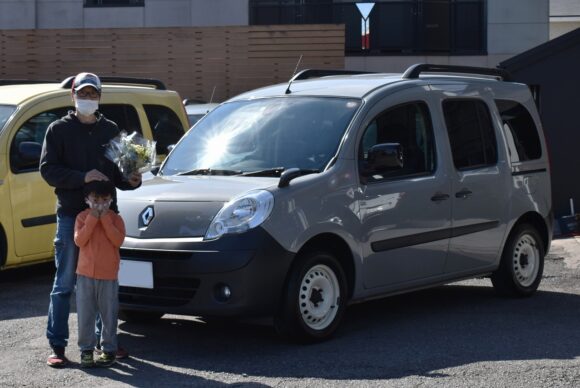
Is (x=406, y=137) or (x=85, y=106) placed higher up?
(x=85, y=106)

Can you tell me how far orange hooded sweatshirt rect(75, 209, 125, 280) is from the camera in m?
6.57

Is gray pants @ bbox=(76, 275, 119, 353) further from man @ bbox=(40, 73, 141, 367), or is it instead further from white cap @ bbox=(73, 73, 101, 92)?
white cap @ bbox=(73, 73, 101, 92)

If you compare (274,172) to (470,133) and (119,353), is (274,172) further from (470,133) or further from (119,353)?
(470,133)

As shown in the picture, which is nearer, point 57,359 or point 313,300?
point 57,359

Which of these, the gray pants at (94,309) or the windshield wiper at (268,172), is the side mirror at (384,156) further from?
the gray pants at (94,309)

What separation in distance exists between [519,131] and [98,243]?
435cm

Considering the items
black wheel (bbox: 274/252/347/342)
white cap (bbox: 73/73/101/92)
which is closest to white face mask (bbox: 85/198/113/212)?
white cap (bbox: 73/73/101/92)

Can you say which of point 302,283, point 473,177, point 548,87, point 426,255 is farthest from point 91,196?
point 548,87

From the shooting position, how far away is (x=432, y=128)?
842 cm

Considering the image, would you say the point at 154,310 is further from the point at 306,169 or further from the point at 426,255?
the point at 426,255

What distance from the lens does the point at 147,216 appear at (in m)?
7.26

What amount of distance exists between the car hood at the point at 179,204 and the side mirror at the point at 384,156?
759 mm

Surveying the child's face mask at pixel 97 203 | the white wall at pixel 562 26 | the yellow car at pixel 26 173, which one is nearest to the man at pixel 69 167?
the child's face mask at pixel 97 203

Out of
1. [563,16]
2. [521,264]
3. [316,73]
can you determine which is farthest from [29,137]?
[563,16]
